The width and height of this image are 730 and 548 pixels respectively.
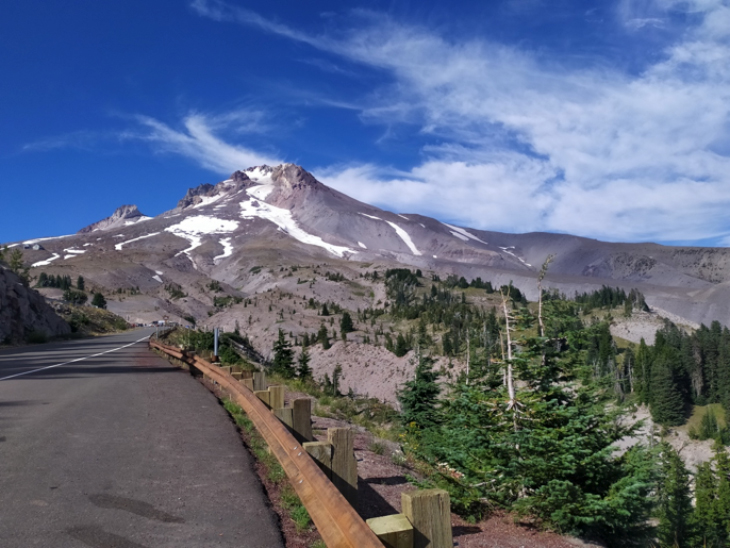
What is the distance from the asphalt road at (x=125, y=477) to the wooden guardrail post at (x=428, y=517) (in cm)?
164

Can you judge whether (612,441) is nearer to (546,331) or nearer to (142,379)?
(546,331)

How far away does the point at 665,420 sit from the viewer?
10000 cm

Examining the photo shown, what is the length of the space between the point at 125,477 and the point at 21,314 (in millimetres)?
37090

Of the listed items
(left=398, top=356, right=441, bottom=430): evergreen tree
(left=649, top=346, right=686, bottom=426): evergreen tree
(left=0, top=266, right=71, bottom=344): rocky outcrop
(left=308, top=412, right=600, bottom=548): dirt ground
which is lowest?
(left=649, top=346, right=686, bottom=426): evergreen tree

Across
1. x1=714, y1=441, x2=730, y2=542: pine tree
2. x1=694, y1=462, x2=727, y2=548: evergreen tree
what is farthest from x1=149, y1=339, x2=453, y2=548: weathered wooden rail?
x1=714, y1=441, x2=730, y2=542: pine tree

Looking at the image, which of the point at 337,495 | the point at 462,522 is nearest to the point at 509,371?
the point at 462,522

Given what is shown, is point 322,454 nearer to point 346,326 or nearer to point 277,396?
point 277,396

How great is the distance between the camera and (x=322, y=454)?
416 cm


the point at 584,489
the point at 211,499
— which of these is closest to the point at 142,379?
the point at 211,499

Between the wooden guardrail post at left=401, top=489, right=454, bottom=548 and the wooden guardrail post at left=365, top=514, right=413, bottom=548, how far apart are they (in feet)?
0.15

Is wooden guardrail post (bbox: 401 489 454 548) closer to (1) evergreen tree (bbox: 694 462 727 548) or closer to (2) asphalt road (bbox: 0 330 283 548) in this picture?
(2) asphalt road (bbox: 0 330 283 548)

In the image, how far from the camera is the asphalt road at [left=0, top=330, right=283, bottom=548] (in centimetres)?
395

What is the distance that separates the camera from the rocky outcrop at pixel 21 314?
33562 mm

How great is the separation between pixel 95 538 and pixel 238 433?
164 inches
